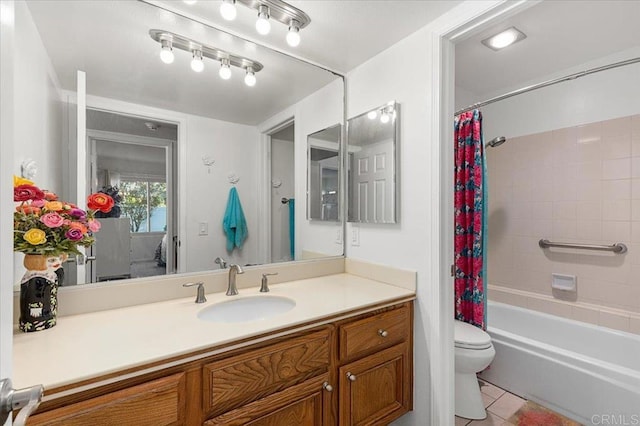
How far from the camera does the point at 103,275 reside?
126 cm

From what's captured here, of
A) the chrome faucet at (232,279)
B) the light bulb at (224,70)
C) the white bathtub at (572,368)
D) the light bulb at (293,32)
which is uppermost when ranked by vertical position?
the light bulb at (293,32)

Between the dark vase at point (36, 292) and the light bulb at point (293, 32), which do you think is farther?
the light bulb at point (293, 32)

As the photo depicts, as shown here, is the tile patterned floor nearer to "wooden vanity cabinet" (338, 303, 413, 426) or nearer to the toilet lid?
the toilet lid

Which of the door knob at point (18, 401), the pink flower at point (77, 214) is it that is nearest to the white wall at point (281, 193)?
the pink flower at point (77, 214)

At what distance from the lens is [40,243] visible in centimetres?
93

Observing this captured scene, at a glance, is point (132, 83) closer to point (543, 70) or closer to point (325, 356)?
point (325, 356)

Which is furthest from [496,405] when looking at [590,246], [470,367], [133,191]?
[133,191]

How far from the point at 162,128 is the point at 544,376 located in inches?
103

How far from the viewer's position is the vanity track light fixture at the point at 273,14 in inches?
50.1

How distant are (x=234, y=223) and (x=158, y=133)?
57cm

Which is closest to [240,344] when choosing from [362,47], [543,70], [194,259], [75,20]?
[194,259]

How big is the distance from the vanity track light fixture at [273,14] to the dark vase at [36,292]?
1164 millimetres

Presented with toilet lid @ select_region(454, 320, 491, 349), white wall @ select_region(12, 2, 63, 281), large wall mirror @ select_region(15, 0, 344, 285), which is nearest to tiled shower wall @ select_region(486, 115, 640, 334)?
toilet lid @ select_region(454, 320, 491, 349)

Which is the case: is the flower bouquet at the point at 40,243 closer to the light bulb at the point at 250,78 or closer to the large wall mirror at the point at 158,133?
the large wall mirror at the point at 158,133
